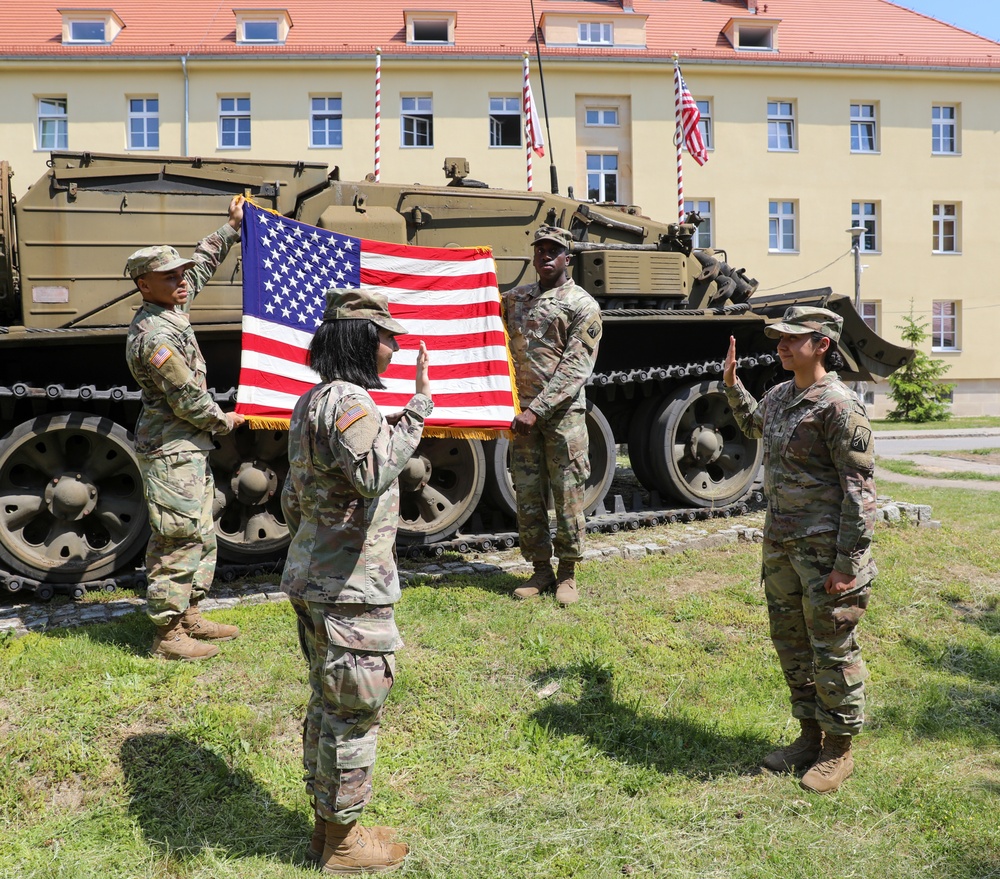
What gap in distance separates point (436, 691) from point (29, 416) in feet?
12.9

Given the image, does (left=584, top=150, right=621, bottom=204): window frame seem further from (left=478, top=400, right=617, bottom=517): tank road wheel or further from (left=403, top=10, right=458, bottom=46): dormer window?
(left=478, top=400, right=617, bottom=517): tank road wheel

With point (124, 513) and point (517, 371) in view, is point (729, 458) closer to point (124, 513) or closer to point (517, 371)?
point (517, 371)

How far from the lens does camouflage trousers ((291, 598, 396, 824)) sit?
3266 millimetres

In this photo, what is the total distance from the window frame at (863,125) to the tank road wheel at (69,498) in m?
25.7

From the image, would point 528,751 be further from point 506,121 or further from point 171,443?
point 506,121

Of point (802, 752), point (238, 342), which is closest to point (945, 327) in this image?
point (238, 342)

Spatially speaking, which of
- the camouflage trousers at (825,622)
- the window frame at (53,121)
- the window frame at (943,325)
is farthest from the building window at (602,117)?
the camouflage trousers at (825,622)

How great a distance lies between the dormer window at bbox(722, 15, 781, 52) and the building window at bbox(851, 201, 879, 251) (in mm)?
5121

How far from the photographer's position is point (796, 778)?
416 cm

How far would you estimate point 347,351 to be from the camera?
3332 millimetres

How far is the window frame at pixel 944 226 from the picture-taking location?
2816 cm

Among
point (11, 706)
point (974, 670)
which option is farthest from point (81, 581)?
point (974, 670)

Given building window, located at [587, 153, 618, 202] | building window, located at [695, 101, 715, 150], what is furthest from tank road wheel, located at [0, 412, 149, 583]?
building window, located at [695, 101, 715, 150]

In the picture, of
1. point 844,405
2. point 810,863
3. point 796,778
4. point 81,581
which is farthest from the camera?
point 81,581
